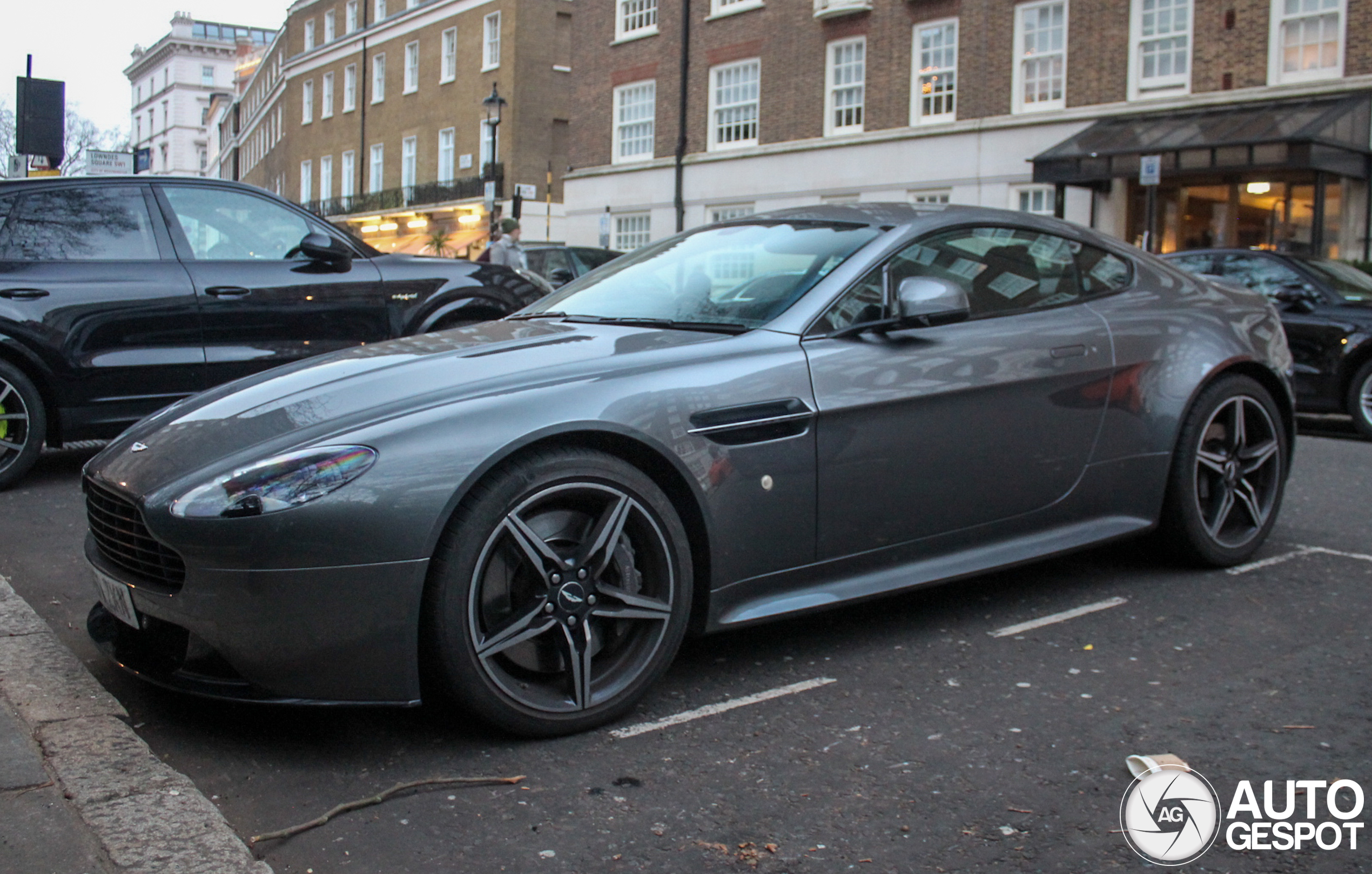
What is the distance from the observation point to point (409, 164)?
49781 millimetres

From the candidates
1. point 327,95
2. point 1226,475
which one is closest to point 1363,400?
point 1226,475

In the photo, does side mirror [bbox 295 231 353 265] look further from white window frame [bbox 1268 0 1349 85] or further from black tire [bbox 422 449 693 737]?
white window frame [bbox 1268 0 1349 85]

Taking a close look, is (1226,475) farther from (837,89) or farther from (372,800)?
(837,89)

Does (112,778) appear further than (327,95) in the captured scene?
No

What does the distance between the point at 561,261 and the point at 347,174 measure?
42.3 meters

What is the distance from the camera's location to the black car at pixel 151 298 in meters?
6.65

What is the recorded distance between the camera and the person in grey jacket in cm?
1455

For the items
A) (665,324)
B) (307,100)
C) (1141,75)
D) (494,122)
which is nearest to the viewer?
(665,324)

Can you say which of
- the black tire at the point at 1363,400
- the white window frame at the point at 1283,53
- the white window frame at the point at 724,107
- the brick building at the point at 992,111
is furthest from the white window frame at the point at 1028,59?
the black tire at the point at 1363,400

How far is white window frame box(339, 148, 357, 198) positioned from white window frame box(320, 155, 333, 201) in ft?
3.00

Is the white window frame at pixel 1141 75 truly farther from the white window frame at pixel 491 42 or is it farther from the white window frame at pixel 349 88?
the white window frame at pixel 349 88

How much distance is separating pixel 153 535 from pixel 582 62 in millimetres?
34102

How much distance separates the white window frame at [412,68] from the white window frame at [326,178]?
931 cm

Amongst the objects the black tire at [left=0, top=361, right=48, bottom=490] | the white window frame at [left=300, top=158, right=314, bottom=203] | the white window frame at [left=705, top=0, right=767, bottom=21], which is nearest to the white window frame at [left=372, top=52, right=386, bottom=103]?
the white window frame at [left=300, top=158, right=314, bottom=203]
